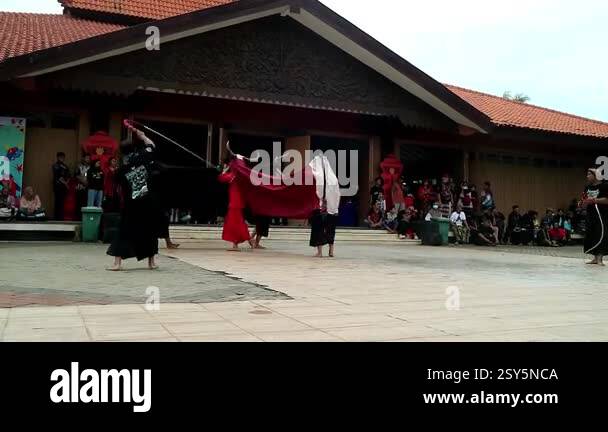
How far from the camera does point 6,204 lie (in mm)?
12742

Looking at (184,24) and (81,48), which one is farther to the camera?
(184,24)

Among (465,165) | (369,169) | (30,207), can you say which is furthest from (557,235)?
(30,207)

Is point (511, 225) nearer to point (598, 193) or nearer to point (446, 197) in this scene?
point (446, 197)

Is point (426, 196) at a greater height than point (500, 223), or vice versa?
point (426, 196)

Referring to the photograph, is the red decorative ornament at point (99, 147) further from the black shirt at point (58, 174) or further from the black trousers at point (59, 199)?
the black trousers at point (59, 199)

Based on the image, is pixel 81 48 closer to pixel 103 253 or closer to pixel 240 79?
pixel 240 79

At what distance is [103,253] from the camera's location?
9.84m

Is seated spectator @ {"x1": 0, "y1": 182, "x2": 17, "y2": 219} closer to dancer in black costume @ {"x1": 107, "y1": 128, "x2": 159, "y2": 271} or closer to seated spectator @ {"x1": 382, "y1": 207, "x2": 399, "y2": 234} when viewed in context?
dancer in black costume @ {"x1": 107, "y1": 128, "x2": 159, "y2": 271}

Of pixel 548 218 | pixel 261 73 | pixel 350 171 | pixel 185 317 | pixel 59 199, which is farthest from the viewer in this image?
pixel 548 218

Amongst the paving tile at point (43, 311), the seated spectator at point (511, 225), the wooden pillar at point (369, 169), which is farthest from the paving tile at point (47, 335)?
the seated spectator at point (511, 225)

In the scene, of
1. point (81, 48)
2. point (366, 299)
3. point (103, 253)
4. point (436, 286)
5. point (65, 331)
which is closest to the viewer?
point (65, 331)

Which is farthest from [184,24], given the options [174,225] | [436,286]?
[436,286]

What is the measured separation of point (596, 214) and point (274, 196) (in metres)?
5.56

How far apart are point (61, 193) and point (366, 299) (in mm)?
10519
